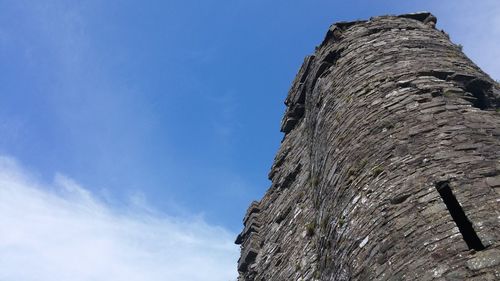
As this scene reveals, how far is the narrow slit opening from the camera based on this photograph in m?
6.05

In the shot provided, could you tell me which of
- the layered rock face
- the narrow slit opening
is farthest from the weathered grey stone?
the narrow slit opening

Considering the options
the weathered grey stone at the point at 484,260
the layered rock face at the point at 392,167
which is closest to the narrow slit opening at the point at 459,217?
the layered rock face at the point at 392,167

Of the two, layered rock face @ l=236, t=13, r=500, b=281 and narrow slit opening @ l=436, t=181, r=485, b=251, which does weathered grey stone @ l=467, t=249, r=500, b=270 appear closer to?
layered rock face @ l=236, t=13, r=500, b=281

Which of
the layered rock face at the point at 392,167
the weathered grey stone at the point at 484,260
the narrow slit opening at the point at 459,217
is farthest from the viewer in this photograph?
the layered rock face at the point at 392,167

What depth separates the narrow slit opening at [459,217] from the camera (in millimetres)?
6051

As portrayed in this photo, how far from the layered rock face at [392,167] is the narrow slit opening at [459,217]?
0.01 metres

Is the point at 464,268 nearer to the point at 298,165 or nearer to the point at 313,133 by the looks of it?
the point at 313,133

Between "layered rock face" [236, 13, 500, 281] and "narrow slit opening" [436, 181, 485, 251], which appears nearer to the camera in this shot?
"narrow slit opening" [436, 181, 485, 251]

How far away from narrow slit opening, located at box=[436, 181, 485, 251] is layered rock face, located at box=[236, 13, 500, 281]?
0.01 m

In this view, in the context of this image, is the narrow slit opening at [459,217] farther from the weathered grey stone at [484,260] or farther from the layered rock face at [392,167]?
the weathered grey stone at [484,260]

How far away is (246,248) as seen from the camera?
15.3 m

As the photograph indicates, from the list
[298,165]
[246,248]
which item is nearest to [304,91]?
[298,165]

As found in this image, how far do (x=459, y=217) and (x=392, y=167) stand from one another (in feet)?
4.99

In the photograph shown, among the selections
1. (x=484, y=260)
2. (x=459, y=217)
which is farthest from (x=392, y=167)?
(x=484, y=260)
